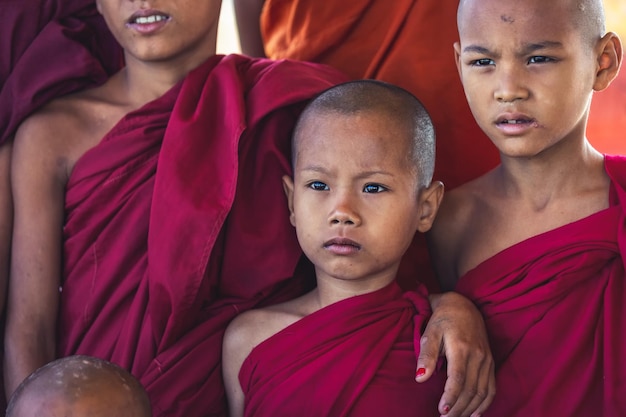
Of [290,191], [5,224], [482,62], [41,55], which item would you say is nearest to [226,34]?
[41,55]

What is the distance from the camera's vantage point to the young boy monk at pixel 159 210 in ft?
6.63

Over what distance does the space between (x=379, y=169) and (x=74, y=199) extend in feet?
2.36

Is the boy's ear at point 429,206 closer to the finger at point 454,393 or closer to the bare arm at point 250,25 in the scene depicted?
the finger at point 454,393

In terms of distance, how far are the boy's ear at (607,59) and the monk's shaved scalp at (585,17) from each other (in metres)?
0.02

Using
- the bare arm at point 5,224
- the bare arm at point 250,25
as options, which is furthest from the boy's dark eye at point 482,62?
the bare arm at point 5,224

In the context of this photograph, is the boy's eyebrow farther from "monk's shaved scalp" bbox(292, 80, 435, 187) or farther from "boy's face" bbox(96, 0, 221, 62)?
"boy's face" bbox(96, 0, 221, 62)

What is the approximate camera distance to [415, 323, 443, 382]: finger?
5.87ft

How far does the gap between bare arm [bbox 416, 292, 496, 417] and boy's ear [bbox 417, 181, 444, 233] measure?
184 millimetres

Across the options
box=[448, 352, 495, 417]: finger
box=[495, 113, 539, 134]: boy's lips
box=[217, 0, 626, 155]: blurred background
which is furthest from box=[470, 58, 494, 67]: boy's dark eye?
box=[217, 0, 626, 155]: blurred background

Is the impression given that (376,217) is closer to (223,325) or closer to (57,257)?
(223,325)

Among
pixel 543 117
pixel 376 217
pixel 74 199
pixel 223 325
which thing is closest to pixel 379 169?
pixel 376 217

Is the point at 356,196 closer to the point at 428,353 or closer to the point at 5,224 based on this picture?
the point at 428,353

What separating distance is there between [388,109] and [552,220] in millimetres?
412

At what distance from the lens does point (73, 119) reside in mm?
2262
